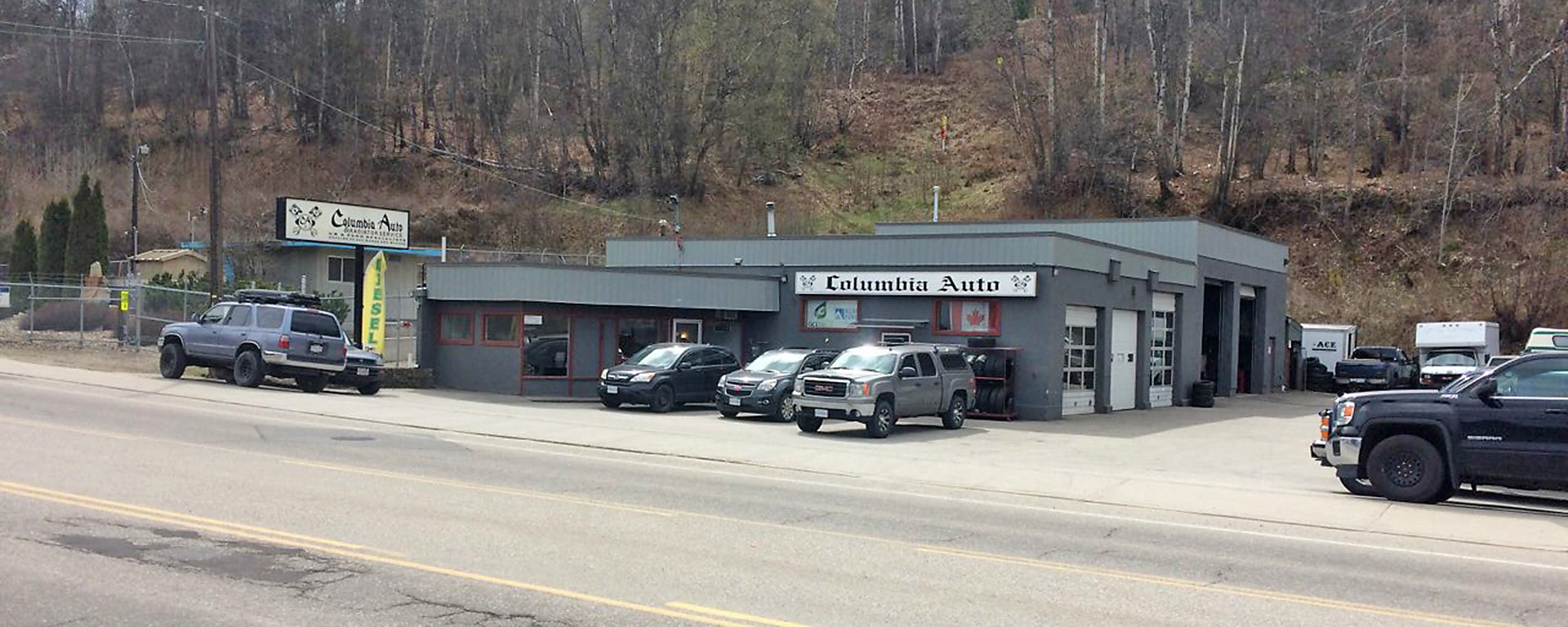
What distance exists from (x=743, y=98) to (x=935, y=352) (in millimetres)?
41327

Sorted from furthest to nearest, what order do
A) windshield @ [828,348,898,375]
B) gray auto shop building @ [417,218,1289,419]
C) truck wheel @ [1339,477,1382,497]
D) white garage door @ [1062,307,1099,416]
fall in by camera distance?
white garage door @ [1062,307,1099,416] → gray auto shop building @ [417,218,1289,419] → windshield @ [828,348,898,375] → truck wheel @ [1339,477,1382,497]

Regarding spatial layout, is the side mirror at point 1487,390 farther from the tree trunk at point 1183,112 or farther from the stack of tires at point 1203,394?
the tree trunk at point 1183,112

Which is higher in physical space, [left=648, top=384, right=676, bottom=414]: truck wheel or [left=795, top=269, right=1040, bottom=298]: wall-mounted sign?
[left=795, top=269, right=1040, bottom=298]: wall-mounted sign

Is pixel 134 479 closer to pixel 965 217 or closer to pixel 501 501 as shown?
pixel 501 501

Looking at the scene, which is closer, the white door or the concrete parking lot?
the concrete parking lot

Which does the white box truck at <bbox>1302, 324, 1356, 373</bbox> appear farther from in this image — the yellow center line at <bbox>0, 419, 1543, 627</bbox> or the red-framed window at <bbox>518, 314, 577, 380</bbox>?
the yellow center line at <bbox>0, 419, 1543, 627</bbox>

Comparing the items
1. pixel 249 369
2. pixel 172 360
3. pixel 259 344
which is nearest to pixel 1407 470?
pixel 259 344

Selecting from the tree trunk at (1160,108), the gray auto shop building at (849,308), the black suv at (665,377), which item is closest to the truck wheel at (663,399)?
the black suv at (665,377)

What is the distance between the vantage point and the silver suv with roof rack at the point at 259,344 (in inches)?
1069

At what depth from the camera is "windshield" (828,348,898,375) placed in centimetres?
2423

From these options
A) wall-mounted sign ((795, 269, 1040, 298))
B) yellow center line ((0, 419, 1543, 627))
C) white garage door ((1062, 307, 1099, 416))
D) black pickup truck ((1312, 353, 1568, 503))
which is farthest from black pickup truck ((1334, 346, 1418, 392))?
yellow center line ((0, 419, 1543, 627))

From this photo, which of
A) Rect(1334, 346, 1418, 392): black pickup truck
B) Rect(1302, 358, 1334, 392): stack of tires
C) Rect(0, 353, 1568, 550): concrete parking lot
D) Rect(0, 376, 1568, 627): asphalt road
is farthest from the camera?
Rect(1302, 358, 1334, 392): stack of tires

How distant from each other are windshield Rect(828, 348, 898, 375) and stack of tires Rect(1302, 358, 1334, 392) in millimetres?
30875

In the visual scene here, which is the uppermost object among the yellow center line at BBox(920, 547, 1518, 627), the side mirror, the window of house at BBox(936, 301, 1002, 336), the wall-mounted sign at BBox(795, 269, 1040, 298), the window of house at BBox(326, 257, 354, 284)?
the window of house at BBox(326, 257, 354, 284)
